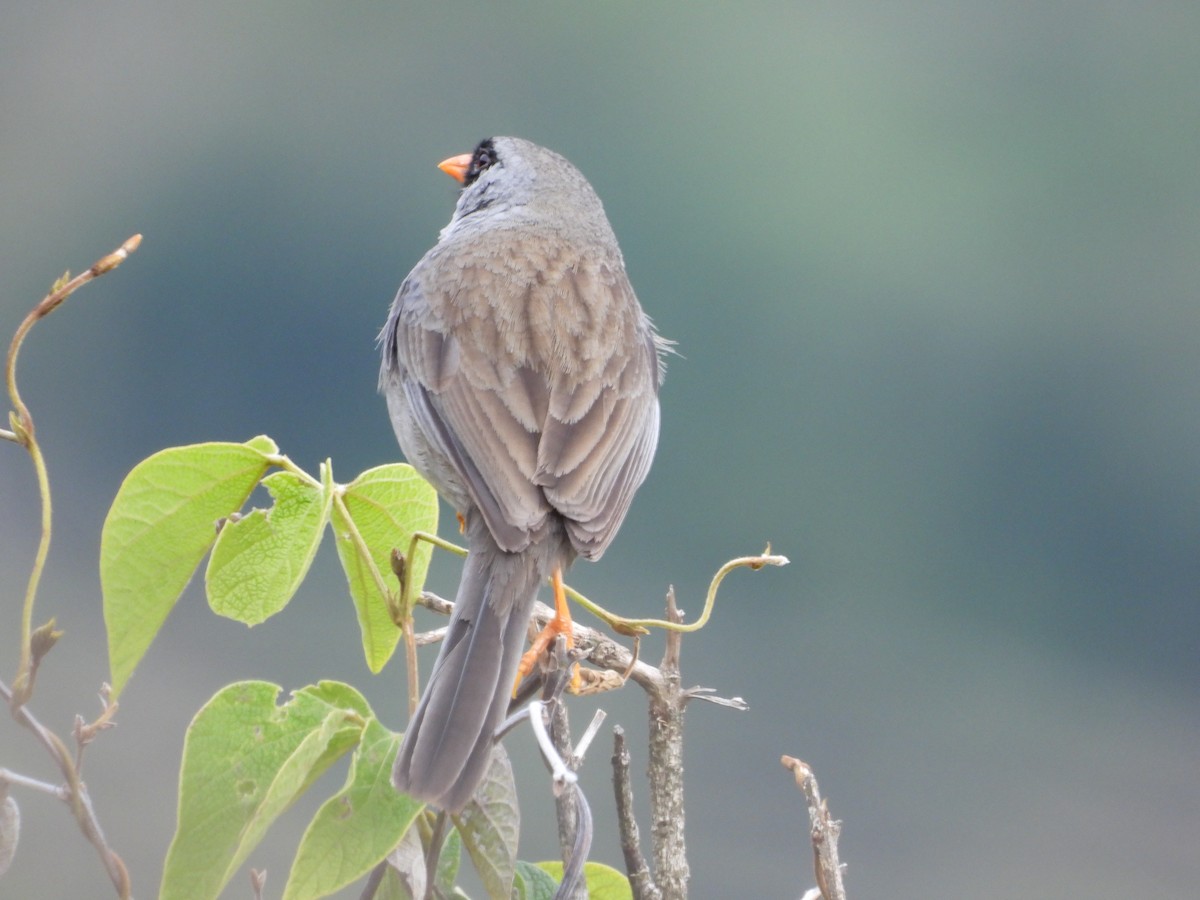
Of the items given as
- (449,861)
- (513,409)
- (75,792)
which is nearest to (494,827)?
(449,861)

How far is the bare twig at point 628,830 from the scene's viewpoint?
3.96 ft

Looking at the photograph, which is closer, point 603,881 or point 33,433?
point 33,433

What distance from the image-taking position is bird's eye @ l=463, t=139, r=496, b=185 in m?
3.28

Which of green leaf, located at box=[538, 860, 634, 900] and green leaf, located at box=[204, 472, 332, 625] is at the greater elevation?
green leaf, located at box=[204, 472, 332, 625]

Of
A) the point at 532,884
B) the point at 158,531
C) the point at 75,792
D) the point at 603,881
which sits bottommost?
the point at 603,881

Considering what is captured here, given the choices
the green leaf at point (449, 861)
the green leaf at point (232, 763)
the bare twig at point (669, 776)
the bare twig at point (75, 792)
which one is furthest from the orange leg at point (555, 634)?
→ the bare twig at point (75, 792)

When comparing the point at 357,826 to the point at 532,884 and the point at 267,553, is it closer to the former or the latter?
the point at 532,884

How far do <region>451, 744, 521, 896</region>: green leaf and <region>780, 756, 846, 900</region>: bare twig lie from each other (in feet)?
0.95

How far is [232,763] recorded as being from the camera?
1.22 metres

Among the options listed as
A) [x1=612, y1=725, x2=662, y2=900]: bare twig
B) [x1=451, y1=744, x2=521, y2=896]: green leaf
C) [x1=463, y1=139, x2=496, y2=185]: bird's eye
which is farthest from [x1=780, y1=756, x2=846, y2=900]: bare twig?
[x1=463, y1=139, x2=496, y2=185]: bird's eye

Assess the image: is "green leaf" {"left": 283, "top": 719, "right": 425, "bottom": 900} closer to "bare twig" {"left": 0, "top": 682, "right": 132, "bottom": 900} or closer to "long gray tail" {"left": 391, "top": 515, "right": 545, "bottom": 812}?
"long gray tail" {"left": 391, "top": 515, "right": 545, "bottom": 812}

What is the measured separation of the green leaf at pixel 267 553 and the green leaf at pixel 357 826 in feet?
0.82

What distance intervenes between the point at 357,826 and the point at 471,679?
1.01 feet

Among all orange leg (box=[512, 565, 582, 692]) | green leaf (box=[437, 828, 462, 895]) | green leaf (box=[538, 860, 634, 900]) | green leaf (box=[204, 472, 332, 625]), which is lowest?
green leaf (box=[538, 860, 634, 900])
